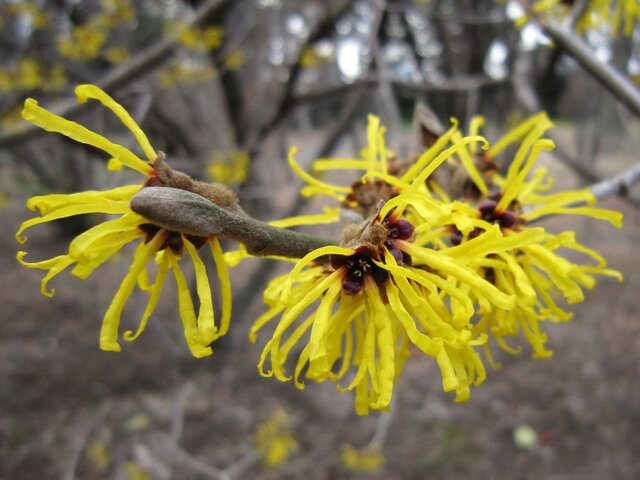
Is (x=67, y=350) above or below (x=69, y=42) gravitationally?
below

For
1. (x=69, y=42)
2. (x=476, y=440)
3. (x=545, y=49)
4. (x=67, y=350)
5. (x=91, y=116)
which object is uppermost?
(x=545, y=49)

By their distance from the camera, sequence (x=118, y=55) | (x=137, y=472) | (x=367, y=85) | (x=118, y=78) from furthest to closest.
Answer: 1. (x=118, y=55)
2. (x=367, y=85)
3. (x=137, y=472)
4. (x=118, y=78)

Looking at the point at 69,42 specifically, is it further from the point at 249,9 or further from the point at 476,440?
the point at 476,440

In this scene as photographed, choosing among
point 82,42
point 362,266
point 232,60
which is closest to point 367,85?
point 232,60

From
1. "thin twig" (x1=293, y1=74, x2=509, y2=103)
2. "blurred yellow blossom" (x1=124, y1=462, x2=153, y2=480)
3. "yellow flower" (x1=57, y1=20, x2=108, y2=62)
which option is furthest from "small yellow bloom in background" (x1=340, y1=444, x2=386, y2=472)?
"yellow flower" (x1=57, y1=20, x2=108, y2=62)

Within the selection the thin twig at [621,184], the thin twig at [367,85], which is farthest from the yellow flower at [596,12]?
the thin twig at [367,85]

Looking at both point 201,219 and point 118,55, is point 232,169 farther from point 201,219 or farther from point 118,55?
point 201,219

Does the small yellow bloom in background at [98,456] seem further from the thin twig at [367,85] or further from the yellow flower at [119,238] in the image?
the yellow flower at [119,238]

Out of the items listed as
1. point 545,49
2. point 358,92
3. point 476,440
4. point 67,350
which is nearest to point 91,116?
point 358,92
